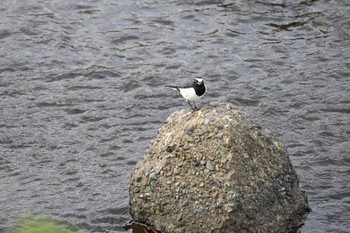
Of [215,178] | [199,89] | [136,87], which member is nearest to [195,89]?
[199,89]

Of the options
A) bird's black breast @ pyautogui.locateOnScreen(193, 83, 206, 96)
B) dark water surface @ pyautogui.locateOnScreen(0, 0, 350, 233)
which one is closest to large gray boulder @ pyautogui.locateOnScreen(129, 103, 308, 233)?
bird's black breast @ pyautogui.locateOnScreen(193, 83, 206, 96)

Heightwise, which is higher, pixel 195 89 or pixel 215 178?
pixel 195 89

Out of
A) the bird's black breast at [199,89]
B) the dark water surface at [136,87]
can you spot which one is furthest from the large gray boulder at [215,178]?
the dark water surface at [136,87]

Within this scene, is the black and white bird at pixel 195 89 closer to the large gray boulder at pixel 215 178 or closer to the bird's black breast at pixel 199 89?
the bird's black breast at pixel 199 89

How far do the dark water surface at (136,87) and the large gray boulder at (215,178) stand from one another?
57 cm

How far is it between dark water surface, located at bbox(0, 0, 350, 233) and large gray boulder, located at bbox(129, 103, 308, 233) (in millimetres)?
569

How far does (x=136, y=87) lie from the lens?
10406 mm

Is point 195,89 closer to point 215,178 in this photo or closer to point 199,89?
point 199,89

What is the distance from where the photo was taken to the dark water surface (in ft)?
25.2

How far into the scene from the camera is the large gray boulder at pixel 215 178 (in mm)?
6152

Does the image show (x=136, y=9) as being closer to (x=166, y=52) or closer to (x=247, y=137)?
(x=166, y=52)

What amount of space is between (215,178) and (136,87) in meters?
4.46

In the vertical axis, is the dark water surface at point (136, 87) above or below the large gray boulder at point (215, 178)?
below

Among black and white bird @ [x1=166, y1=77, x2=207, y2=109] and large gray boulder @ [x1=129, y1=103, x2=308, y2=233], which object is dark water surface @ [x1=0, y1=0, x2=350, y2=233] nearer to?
large gray boulder @ [x1=129, y1=103, x2=308, y2=233]
